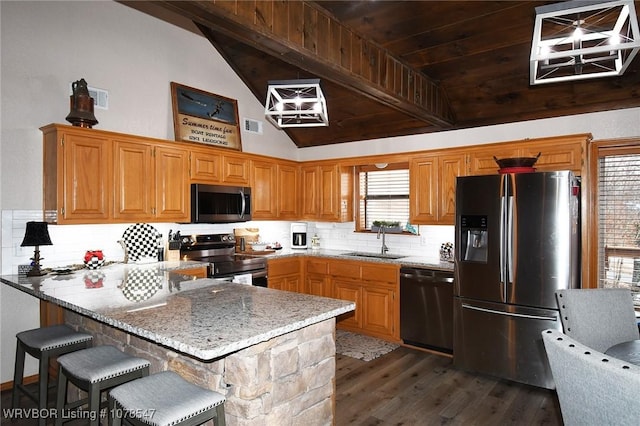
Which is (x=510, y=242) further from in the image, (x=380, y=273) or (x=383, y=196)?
(x=383, y=196)

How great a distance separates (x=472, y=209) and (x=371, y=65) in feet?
5.15

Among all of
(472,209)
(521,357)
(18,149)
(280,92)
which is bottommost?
(521,357)

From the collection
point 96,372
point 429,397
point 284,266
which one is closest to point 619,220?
point 429,397

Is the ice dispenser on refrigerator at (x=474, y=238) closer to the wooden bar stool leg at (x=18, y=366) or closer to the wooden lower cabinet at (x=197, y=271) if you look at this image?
the wooden lower cabinet at (x=197, y=271)

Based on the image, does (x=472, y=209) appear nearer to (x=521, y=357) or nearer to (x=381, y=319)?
(x=521, y=357)

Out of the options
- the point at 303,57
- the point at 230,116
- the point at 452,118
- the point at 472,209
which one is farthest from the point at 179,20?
the point at 472,209

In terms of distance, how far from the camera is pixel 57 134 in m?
3.33

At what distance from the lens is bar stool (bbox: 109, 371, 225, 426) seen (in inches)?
61.2

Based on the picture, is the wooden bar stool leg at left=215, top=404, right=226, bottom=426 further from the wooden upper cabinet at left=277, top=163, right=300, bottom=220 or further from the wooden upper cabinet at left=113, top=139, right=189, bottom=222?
the wooden upper cabinet at left=277, top=163, right=300, bottom=220

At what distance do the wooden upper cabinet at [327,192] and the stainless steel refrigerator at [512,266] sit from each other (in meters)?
1.94

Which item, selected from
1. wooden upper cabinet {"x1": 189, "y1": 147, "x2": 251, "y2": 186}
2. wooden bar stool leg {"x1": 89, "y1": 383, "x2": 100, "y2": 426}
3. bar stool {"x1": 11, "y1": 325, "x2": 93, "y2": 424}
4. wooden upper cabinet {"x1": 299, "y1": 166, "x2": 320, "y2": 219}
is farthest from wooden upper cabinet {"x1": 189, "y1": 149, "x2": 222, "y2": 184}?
wooden bar stool leg {"x1": 89, "y1": 383, "x2": 100, "y2": 426}

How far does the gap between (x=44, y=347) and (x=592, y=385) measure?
270 cm

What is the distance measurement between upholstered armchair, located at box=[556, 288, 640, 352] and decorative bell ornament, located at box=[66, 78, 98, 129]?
12.8 ft

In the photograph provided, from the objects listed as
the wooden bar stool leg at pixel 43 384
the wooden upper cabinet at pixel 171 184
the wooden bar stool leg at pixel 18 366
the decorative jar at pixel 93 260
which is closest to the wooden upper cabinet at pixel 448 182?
the wooden upper cabinet at pixel 171 184
